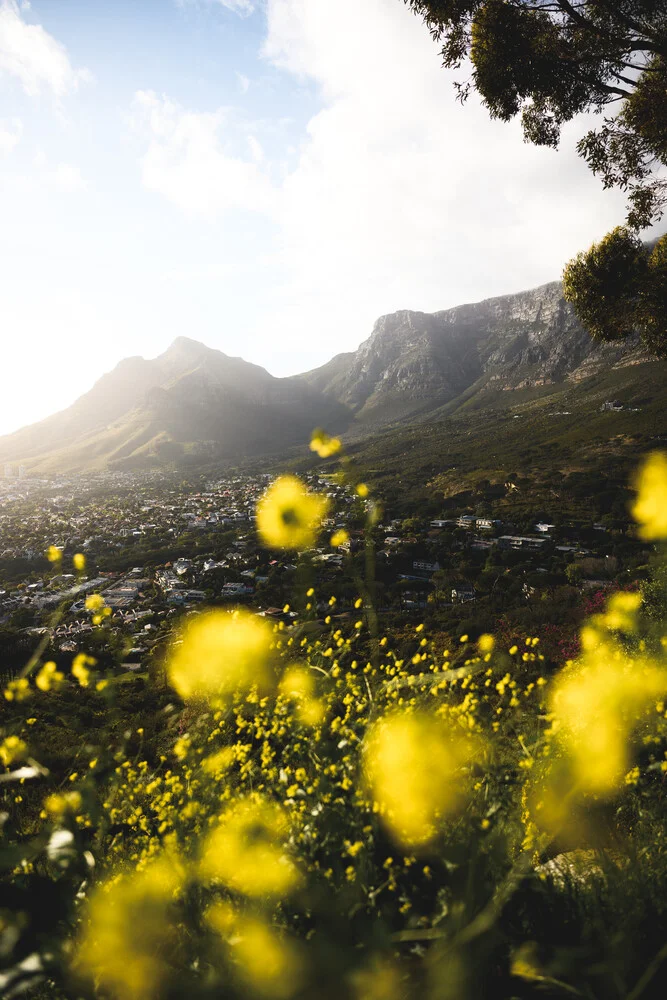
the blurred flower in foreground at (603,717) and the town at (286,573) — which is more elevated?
the blurred flower in foreground at (603,717)

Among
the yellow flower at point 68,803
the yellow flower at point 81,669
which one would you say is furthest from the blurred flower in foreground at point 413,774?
the yellow flower at point 81,669

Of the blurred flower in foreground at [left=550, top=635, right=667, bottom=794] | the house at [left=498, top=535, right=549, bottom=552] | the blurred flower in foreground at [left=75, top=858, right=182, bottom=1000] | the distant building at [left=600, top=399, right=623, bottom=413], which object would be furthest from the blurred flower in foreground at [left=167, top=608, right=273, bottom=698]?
the distant building at [left=600, top=399, right=623, bottom=413]

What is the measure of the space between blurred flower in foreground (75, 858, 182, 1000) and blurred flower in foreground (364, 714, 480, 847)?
165 centimetres

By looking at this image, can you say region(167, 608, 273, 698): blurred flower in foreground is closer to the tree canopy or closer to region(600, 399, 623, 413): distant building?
the tree canopy

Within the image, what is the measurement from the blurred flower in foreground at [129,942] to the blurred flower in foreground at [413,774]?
165cm

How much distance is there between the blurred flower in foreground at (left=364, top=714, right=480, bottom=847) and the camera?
3041 mm

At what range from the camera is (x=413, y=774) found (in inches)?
134

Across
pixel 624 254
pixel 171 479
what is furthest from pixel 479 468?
pixel 171 479

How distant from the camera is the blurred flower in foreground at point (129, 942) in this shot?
2472 mm

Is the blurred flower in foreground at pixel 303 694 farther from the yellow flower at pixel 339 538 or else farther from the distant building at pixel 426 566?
the distant building at pixel 426 566

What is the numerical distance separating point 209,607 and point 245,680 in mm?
22158

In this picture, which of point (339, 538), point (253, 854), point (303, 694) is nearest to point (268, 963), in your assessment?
point (253, 854)

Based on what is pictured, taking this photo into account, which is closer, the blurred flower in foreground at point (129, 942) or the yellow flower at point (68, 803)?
the blurred flower in foreground at point (129, 942)

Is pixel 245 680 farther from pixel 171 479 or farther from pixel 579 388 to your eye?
pixel 579 388
